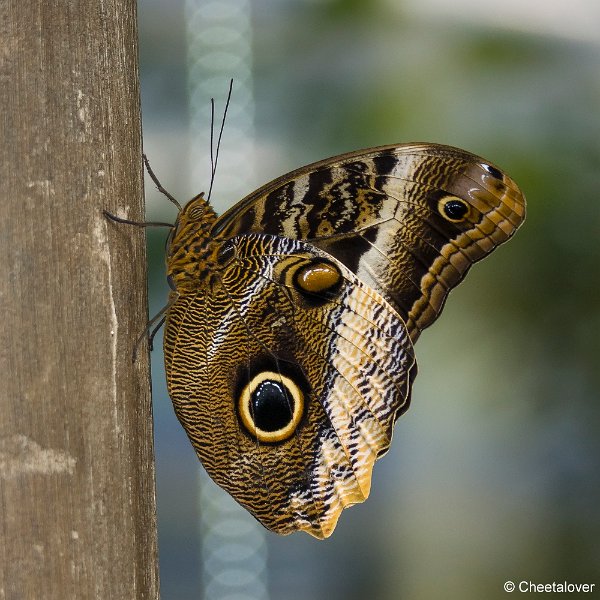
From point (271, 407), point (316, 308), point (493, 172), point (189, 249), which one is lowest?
point (271, 407)

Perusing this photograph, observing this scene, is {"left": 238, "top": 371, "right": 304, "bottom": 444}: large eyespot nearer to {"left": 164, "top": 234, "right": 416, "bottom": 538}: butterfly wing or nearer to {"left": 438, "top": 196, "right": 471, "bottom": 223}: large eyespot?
{"left": 164, "top": 234, "right": 416, "bottom": 538}: butterfly wing

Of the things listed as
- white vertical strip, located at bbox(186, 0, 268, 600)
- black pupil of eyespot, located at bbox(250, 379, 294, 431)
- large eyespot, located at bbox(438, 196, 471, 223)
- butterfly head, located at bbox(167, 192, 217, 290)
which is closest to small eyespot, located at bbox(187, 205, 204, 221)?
butterfly head, located at bbox(167, 192, 217, 290)

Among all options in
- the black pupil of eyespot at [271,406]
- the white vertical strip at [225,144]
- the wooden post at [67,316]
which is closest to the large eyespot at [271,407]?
the black pupil of eyespot at [271,406]

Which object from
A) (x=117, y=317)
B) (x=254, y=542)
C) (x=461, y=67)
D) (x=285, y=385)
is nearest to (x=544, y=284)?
(x=461, y=67)

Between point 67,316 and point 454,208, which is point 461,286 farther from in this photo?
point 67,316

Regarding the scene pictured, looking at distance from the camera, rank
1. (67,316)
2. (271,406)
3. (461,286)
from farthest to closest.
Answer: (461,286) < (271,406) < (67,316)

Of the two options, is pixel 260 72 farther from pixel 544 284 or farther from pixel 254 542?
pixel 254 542

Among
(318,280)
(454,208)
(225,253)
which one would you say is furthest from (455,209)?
(225,253)
